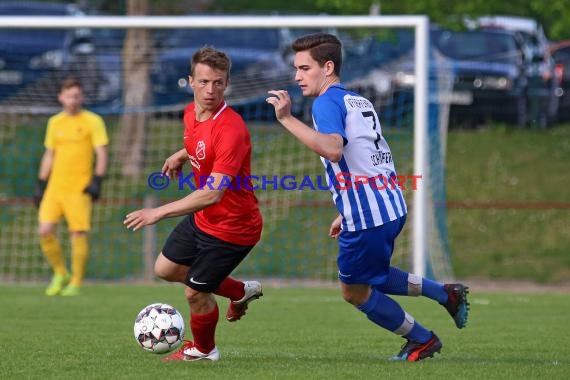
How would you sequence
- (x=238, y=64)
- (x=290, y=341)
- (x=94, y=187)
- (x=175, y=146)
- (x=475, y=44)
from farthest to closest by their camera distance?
1. (x=475, y=44)
2. (x=238, y=64)
3. (x=175, y=146)
4. (x=94, y=187)
5. (x=290, y=341)

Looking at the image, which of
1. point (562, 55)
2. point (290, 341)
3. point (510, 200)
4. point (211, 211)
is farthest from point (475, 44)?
point (211, 211)

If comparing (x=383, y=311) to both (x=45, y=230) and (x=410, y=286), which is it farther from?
(x=45, y=230)

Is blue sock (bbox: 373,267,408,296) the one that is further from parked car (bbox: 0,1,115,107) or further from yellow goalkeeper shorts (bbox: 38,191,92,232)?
parked car (bbox: 0,1,115,107)

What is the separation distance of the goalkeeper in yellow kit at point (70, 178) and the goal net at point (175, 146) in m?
2.27

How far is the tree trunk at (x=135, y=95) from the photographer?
1511 centimetres

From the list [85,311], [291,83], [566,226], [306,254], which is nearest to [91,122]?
[85,311]

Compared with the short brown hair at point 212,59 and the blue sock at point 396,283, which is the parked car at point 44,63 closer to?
the short brown hair at point 212,59

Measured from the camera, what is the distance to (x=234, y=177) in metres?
6.32

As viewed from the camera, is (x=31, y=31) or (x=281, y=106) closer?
(x=281, y=106)

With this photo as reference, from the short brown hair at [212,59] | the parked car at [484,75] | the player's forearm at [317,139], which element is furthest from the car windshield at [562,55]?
the player's forearm at [317,139]

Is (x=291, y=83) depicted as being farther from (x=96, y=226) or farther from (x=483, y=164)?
(x=483, y=164)

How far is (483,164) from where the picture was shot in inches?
749

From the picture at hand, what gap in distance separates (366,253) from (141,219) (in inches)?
48.8

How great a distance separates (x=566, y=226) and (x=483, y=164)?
7.65 ft
